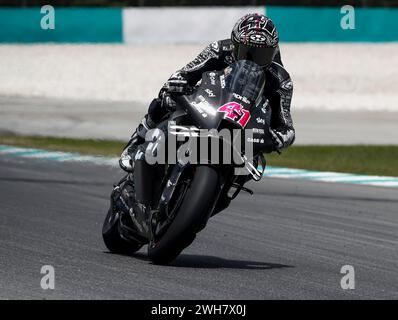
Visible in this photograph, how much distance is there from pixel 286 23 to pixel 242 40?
22.5m

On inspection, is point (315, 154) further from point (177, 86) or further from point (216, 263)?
point (177, 86)

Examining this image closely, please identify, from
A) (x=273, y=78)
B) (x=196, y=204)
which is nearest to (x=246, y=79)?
(x=273, y=78)

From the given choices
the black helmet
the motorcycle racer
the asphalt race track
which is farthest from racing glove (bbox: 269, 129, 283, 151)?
the asphalt race track

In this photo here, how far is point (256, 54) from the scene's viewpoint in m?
6.24

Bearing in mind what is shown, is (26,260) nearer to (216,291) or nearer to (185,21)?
(216,291)

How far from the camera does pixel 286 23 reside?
93.1ft

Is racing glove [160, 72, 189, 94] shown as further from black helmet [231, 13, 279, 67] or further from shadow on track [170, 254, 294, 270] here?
shadow on track [170, 254, 294, 270]

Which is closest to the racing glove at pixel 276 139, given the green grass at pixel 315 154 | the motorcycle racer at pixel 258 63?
the motorcycle racer at pixel 258 63

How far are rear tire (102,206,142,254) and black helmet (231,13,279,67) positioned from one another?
141 centimetres

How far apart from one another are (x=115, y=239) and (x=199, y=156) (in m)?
1.32

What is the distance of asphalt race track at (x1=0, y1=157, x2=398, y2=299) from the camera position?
18.8 feet

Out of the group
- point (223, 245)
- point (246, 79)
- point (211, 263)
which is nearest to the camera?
point (246, 79)

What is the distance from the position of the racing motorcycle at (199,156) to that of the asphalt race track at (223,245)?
0.28 meters
